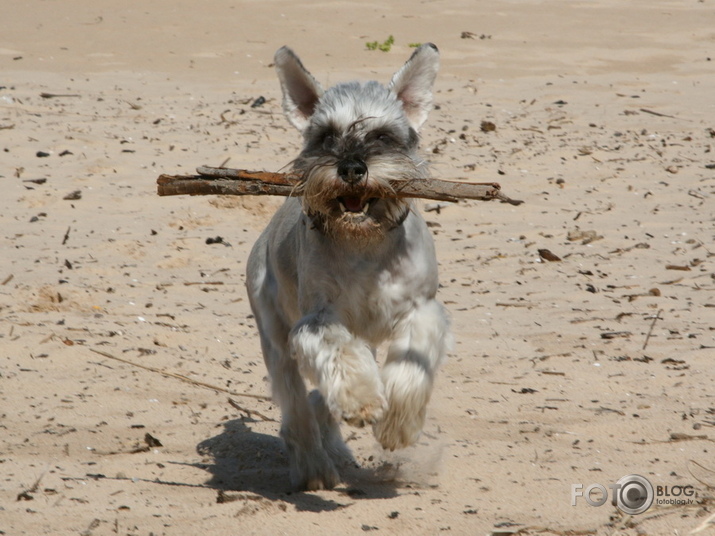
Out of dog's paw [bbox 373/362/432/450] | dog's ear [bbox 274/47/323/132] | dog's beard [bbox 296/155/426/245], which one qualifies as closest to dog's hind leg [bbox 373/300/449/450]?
dog's paw [bbox 373/362/432/450]

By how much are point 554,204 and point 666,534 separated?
22.0 ft

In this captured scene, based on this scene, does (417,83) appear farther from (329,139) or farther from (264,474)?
(264,474)

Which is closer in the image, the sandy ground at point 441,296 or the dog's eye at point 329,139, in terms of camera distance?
the dog's eye at point 329,139

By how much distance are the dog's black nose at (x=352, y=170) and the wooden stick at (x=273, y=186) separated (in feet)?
0.61

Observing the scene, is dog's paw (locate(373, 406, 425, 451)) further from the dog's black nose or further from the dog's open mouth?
the dog's black nose

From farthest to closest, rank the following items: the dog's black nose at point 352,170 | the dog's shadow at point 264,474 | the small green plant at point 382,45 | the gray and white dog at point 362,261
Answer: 1. the small green plant at point 382,45
2. the dog's shadow at point 264,474
3. the gray and white dog at point 362,261
4. the dog's black nose at point 352,170

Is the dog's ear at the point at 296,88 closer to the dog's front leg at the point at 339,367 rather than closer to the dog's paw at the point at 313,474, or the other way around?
the dog's front leg at the point at 339,367

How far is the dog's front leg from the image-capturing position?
482cm

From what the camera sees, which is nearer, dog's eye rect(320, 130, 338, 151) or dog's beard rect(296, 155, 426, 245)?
dog's beard rect(296, 155, 426, 245)

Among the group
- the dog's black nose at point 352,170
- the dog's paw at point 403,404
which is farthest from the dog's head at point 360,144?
the dog's paw at point 403,404

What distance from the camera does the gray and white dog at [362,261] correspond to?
4.86m

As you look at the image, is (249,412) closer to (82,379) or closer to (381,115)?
(82,379)

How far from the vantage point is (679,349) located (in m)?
7.16

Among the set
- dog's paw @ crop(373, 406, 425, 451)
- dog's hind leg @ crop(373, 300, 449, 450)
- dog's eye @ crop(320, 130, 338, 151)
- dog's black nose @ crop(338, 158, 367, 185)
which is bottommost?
dog's paw @ crop(373, 406, 425, 451)
